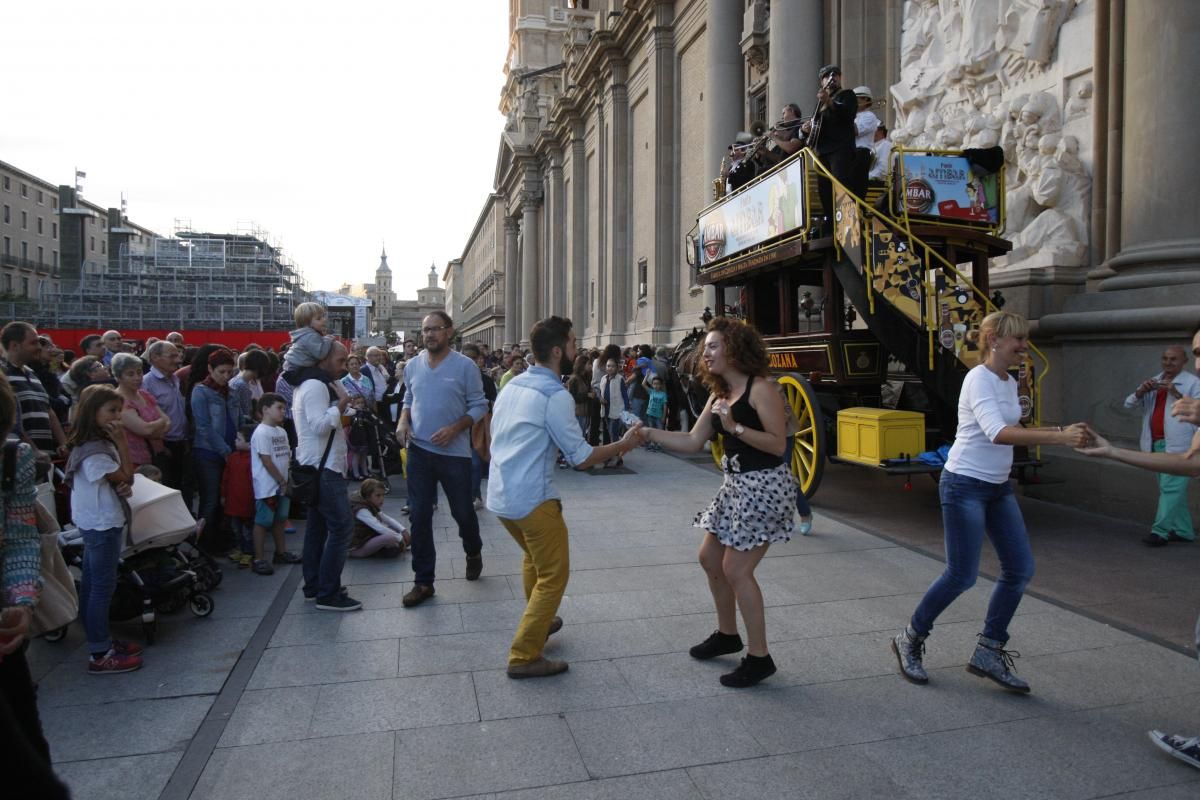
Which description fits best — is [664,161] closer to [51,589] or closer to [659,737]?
[659,737]

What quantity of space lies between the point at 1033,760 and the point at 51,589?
12.4 ft

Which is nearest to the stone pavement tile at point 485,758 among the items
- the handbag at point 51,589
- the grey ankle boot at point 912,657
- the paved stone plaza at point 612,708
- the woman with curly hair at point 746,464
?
the paved stone plaza at point 612,708

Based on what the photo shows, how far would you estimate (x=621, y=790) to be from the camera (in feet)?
10.9

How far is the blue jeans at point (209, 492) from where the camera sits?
23.2 ft

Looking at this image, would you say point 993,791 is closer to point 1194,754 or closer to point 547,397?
point 1194,754

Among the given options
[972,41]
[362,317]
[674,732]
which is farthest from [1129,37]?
[362,317]

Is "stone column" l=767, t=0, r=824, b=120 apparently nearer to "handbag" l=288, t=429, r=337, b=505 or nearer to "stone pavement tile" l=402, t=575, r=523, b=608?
"stone pavement tile" l=402, t=575, r=523, b=608

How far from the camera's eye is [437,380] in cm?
592

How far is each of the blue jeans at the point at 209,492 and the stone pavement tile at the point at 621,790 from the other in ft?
15.6

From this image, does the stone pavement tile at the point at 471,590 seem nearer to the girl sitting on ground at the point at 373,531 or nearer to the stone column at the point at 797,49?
the girl sitting on ground at the point at 373,531

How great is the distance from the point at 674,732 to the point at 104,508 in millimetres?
3305

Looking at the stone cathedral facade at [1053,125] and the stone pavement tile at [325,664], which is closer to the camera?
the stone pavement tile at [325,664]

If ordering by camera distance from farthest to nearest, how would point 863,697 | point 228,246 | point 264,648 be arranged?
1. point 228,246
2. point 264,648
3. point 863,697

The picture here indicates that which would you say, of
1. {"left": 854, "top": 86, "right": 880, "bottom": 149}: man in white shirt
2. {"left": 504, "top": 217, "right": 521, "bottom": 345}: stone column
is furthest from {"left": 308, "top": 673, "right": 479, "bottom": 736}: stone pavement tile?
{"left": 504, "top": 217, "right": 521, "bottom": 345}: stone column
